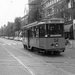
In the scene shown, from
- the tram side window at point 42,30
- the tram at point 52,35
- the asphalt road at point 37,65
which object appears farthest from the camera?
the tram side window at point 42,30

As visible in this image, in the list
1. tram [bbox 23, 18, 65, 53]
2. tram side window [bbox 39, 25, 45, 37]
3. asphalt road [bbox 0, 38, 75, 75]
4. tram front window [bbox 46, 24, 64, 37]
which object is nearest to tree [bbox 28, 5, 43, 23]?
tram side window [bbox 39, 25, 45, 37]

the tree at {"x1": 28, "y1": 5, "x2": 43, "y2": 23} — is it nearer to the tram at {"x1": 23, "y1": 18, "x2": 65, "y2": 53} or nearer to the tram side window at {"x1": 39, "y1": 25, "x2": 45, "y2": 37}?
the tram side window at {"x1": 39, "y1": 25, "x2": 45, "y2": 37}

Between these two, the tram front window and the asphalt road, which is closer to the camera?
the asphalt road

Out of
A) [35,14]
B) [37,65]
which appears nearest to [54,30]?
[37,65]

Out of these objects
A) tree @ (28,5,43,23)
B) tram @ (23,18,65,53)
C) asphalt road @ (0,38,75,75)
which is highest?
tree @ (28,5,43,23)

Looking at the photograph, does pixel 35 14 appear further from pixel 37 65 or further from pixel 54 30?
pixel 37 65

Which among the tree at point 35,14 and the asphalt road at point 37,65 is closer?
the asphalt road at point 37,65

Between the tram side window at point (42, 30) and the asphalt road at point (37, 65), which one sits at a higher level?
the tram side window at point (42, 30)

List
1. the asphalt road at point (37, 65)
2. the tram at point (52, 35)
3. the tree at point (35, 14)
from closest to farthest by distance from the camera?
the asphalt road at point (37, 65)
the tram at point (52, 35)
the tree at point (35, 14)

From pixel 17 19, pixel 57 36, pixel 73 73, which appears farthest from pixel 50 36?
pixel 17 19

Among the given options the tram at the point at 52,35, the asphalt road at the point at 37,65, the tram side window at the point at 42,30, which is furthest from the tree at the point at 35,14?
the asphalt road at the point at 37,65

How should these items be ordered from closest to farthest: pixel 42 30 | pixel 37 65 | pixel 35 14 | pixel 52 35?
pixel 37 65 → pixel 52 35 → pixel 42 30 → pixel 35 14

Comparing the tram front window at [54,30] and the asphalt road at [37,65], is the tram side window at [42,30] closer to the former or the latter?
the tram front window at [54,30]

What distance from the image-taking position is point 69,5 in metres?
39.1
